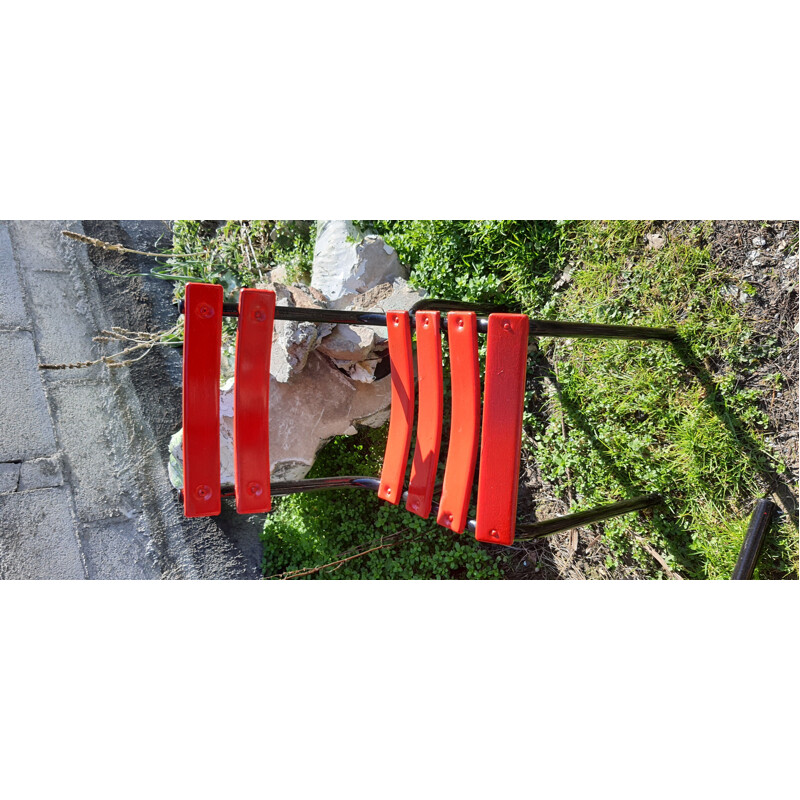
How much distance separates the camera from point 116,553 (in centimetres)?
360

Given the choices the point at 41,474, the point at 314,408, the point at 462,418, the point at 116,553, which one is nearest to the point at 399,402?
the point at 462,418

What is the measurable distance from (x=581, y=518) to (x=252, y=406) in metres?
1.18

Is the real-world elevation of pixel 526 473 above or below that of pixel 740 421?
below

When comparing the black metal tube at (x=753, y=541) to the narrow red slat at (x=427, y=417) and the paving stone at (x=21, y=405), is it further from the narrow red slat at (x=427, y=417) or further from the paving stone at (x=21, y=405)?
the paving stone at (x=21, y=405)

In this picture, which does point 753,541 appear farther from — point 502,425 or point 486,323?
point 486,323

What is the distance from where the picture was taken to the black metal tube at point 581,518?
1831 mm

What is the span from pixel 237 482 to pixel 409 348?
2.38 ft

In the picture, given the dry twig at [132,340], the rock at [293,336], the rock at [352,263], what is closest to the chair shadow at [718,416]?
the rock at [352,263]

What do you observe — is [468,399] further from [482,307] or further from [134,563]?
[134,563]

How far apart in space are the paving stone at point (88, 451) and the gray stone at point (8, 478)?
0.93 ft

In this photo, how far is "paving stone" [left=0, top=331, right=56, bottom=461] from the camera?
141 inches

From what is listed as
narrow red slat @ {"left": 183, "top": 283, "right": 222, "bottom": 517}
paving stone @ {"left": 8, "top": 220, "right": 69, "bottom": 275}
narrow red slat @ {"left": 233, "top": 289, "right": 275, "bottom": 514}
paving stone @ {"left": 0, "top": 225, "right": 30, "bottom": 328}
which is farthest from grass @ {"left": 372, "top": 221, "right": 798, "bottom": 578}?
paving stone @ {"left": 0, "top": 225, "right": 30, "bottom": 328}
